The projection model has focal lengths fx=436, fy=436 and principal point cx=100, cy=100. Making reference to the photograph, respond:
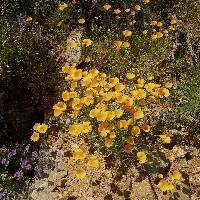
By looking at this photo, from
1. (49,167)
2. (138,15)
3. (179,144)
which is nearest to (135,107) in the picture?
(179,144)

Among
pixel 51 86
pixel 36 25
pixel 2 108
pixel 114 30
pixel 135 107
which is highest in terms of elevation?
pixel 36 25

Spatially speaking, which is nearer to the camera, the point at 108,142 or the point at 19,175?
the point at 108,142

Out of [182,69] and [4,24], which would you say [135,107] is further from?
[4,24]

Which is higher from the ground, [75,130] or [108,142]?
[75,130]

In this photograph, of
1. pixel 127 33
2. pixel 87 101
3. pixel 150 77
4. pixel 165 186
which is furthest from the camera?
pixel 127 33

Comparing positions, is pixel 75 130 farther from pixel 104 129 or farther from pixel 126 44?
pixel 126 44

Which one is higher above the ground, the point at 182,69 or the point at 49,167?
the point at 182,69

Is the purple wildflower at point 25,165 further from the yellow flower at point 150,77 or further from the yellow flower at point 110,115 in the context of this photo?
the yellow flower at point 150,77

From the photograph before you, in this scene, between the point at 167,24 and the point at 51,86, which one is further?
the point at 167,24

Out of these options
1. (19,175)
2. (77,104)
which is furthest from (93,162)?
(19,175)

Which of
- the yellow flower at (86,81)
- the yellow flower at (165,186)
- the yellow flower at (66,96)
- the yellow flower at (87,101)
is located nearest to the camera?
the yellow flower at (165,186)

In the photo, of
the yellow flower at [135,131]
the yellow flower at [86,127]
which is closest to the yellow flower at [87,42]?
the yellow flower at [86,127]
